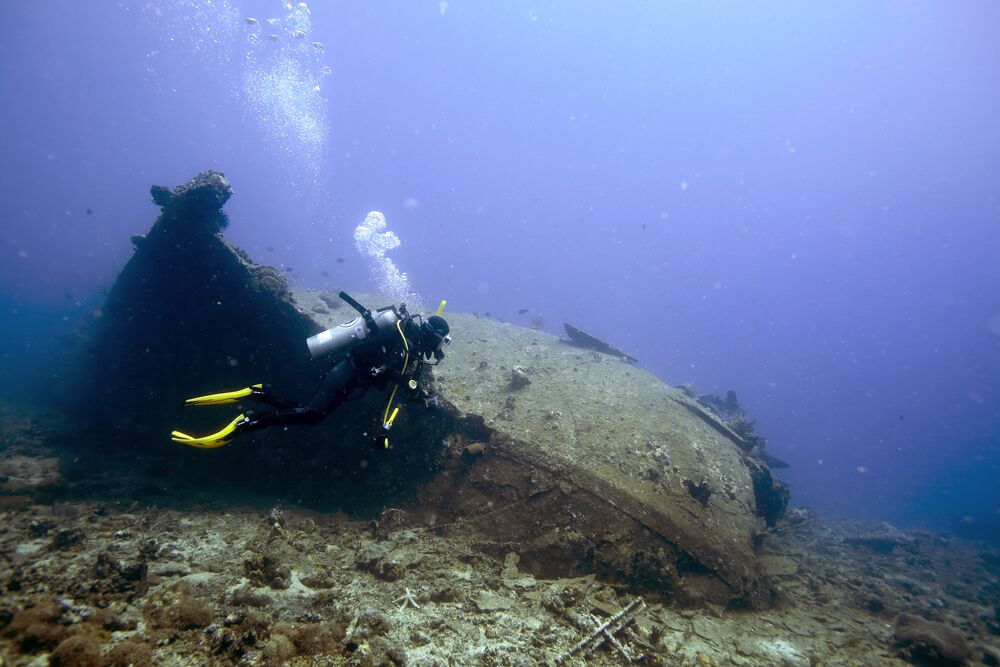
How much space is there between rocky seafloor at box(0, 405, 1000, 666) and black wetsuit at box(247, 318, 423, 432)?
226 cm

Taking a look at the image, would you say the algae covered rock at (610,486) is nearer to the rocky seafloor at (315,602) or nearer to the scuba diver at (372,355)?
the rocky seafloor at (315,602)

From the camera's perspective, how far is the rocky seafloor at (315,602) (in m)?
4.25

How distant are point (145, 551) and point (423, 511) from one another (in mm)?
4342

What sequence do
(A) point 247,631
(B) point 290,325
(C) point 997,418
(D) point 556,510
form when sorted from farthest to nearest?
1. (C) point 997,418
2. (B) point 290,325
3. (D) point 556,510
4. (A) point 247,631

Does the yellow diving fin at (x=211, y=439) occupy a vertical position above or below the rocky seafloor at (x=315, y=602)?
above

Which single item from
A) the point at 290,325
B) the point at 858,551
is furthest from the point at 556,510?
the point at 858,551

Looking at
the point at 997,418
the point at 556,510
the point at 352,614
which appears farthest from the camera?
the point at 997,418

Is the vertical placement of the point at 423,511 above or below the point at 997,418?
below

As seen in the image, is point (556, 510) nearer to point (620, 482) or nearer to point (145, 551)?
point (620, 482)

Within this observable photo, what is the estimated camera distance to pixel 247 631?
4.34 meters

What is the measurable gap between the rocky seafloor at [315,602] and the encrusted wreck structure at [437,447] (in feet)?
1.55

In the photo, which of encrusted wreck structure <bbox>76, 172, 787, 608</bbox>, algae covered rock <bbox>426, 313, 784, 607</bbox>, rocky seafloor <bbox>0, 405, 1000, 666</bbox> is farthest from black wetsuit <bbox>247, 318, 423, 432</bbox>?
Result: algae covered rock <bbox>426, 313, 784, 607</bbox>

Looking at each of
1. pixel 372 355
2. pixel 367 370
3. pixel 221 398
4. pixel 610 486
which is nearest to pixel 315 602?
pixel 221 398

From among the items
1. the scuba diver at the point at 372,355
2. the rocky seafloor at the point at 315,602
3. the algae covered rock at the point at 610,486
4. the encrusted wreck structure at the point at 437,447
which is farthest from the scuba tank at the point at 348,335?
the algae covered rock at the point at 610,486
